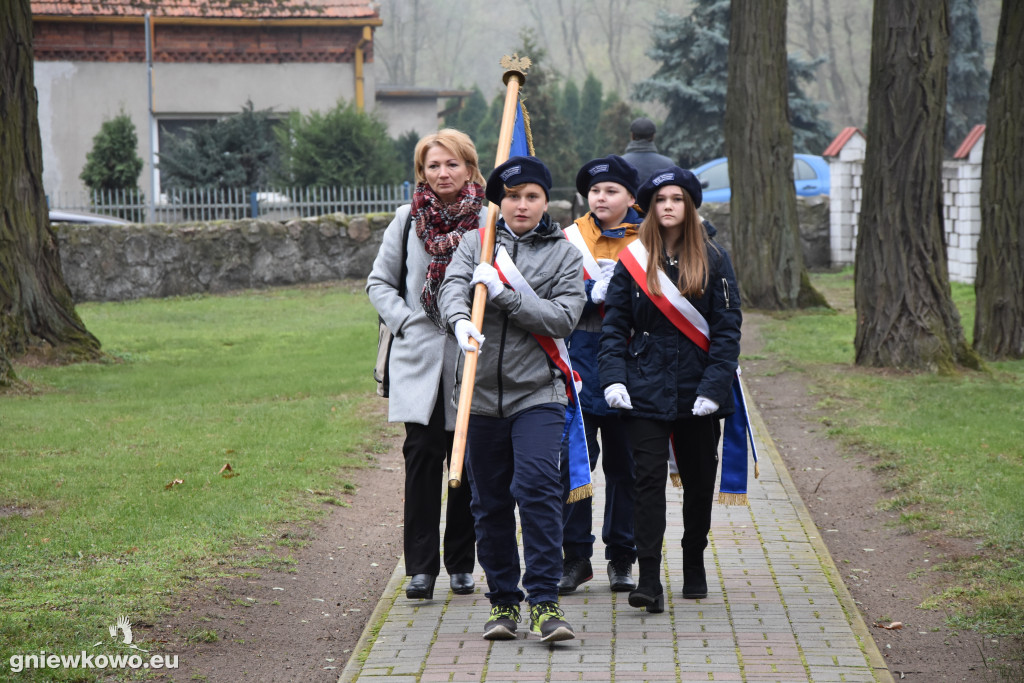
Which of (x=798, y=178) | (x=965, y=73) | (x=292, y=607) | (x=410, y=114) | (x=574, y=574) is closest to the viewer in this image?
(x=574, y=574)

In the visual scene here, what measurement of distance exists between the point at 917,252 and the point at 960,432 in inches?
119

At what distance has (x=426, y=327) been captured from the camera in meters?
5.00

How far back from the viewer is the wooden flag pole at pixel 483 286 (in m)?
4.33

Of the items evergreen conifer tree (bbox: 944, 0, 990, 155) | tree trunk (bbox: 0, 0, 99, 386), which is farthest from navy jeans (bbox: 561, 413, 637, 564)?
evergreen conifer tree (bbox: 944, 0, 990, 155)

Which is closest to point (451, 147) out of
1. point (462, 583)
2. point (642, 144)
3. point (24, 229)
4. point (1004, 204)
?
point (462, 583)

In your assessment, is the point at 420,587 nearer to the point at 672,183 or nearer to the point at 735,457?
the point at 735,457

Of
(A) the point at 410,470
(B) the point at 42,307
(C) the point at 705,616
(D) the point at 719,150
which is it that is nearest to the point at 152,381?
(B) the point at 42,307

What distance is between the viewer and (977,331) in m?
12.3

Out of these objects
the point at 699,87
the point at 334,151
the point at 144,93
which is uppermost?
the point at 699,87

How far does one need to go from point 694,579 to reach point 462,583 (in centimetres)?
96

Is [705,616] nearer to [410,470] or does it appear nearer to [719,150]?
[410,470]

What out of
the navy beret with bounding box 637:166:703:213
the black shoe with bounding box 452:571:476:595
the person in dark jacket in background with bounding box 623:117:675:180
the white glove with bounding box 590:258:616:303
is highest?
the person in dark jacket in background with bounding box 623:117:675:180

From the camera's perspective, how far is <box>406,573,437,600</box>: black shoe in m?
5.07

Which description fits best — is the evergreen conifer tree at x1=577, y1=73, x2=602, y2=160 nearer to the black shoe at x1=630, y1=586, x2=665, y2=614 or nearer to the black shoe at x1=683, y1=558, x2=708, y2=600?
the black shoe at x1=683, y1=558, x2=708, y2=600
